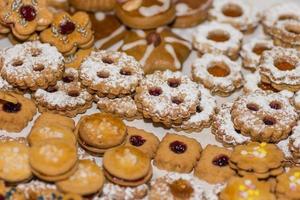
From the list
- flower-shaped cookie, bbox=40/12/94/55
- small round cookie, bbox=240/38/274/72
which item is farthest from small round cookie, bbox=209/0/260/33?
flower-shaped cookie, bbox=40/12/94/55

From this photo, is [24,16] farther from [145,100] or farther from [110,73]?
[145,100]

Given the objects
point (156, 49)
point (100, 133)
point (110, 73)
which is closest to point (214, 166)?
point (100, 133)

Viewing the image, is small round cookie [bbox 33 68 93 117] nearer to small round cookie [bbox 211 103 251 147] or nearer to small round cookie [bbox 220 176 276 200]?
small round cookie [bbox 211 103 251 147]

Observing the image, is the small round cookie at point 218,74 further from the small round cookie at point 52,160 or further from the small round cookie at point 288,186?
the small round cookie at point 52,160

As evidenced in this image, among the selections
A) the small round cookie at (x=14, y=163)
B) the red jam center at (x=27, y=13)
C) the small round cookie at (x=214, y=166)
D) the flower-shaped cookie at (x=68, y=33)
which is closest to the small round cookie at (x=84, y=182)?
the small round cookie at (x=14, y=163)

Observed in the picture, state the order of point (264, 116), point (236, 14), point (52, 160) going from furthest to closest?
point (236, 14) < point (264, 116) < point (52, 160)
